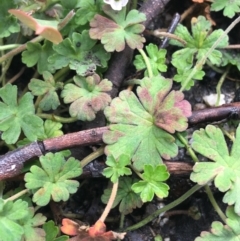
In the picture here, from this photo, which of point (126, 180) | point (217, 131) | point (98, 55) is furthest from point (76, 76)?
point (217, 131)

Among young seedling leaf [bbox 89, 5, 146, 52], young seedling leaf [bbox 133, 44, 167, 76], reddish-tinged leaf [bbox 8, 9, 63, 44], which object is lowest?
young seedling leaf [bbox 133, 44, 167, 76]

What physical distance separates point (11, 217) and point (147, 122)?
49 centimetres

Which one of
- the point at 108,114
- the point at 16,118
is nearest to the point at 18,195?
the point at 16,118

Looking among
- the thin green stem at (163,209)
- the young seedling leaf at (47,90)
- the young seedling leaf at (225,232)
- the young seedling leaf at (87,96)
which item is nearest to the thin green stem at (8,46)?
the young seedling leaf at (47,90)

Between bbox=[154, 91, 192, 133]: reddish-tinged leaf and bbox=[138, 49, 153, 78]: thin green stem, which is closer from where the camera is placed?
bbox=[154, 91, 192, 133]: reddish-tinged leaf

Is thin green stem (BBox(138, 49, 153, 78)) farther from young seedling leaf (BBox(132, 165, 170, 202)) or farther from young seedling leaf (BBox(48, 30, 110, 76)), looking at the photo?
young seedling leaf (BBox(132, 165, 170, 202))

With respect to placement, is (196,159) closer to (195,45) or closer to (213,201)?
(213,201)

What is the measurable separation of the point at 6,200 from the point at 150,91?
0.54 m

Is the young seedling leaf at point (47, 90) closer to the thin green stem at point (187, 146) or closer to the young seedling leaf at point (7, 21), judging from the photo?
the young seedling leaf at point (7, 21)

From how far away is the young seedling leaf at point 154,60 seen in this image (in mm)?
1680

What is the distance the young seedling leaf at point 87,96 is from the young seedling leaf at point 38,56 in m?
0.12

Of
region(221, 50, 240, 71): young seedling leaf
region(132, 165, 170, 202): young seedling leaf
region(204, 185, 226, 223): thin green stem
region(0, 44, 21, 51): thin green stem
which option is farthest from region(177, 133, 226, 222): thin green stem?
region(0, 44, 21, 51): thin green stem

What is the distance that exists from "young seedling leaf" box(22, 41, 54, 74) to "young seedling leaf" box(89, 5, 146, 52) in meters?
0.17

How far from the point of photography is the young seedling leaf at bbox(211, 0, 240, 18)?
1777mm
